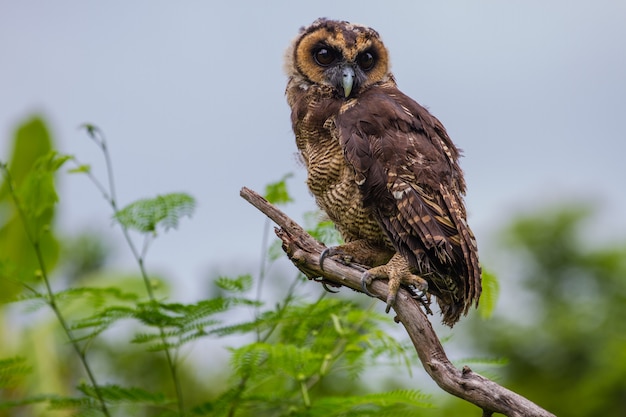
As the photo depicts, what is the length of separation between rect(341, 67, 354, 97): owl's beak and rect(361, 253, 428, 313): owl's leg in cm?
85

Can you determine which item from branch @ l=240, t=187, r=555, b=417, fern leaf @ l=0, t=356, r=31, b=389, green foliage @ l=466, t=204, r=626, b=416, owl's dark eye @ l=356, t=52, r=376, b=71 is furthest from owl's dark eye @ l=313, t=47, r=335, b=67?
green foliage @ l=466, t=204, r=626, b=416

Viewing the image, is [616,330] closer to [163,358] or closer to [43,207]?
[163,358]

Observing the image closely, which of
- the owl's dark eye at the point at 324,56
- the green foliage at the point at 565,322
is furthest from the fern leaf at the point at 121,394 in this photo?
the green foliage at the point at 565,322

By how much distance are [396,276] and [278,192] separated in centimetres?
93

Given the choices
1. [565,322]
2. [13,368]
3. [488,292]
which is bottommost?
[13,368]

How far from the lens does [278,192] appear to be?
14.3ft

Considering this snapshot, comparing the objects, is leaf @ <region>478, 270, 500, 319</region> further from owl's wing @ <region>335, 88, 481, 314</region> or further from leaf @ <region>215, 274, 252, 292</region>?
leaf @ <region>215, 274, 252, 292</region>

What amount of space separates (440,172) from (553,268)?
13.0 metres

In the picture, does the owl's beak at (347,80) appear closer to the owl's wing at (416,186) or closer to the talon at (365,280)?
the owl's wing at (416,186)

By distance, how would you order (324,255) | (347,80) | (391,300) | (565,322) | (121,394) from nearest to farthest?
(391,300)
(324,255)
(347,80)
(121,394)
(565,322)

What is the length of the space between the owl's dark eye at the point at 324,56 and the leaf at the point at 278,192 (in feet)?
1.77

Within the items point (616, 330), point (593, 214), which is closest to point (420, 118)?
point (616, 330)

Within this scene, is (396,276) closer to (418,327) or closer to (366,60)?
(418,327)

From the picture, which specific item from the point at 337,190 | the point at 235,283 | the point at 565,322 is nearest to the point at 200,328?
the point at 235,283
